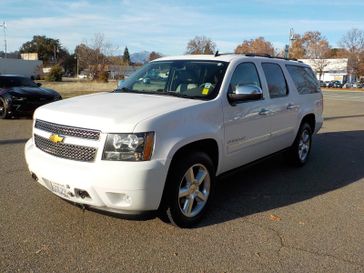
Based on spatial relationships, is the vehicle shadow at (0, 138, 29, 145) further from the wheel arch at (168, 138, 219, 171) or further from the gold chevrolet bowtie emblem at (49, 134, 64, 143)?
the wheel arch at (168, 138, 219, 171)

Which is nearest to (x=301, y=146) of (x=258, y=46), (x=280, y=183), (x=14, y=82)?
(x=280, y=183)

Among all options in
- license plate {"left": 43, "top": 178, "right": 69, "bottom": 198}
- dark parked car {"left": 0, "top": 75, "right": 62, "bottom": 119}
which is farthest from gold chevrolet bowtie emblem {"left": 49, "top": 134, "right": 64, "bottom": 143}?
dark parked car {"left": 0, "top": 75, "right": 62, "bottom": 119}

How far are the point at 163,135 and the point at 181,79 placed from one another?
1.45 metres

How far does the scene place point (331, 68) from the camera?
77.6 m

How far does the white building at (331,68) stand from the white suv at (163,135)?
67.7 meters

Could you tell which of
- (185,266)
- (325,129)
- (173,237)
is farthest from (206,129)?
(325,129)

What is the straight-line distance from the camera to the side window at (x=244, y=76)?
486cm

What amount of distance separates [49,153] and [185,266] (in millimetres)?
1768

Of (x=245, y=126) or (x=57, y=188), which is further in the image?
(x=245, y=126)

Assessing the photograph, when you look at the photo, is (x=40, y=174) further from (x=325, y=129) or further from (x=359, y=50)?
(x=359, y=50)

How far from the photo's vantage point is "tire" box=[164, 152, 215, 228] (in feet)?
12.9

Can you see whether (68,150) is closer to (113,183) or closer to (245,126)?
(113,183)

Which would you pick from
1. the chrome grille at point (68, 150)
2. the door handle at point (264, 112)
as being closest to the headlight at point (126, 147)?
the chrome grille at point (68, 150)

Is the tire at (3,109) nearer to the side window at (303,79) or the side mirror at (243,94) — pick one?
the side window at (303,79)
